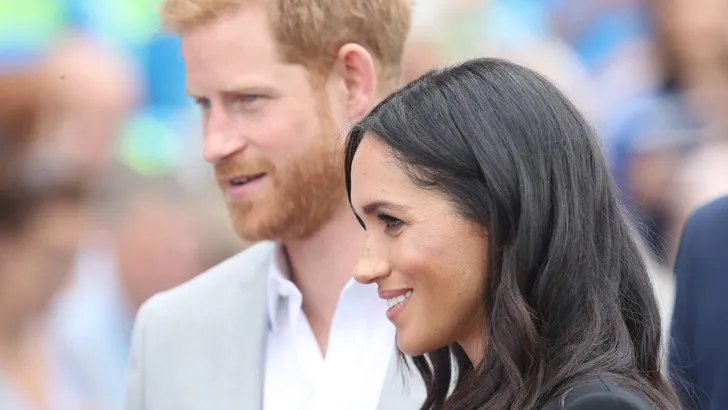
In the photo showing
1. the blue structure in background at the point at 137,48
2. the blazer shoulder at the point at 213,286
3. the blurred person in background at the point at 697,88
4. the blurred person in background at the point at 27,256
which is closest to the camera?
the blazer shoulder at the point at 213,286

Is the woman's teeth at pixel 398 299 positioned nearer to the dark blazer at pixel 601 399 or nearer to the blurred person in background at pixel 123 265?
the dark blazer at pixel 601 399

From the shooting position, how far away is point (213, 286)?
2961 millimetres

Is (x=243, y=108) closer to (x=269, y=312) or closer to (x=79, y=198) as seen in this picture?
(x=269, y=312)

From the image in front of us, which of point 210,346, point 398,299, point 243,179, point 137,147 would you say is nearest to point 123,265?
point 137,147

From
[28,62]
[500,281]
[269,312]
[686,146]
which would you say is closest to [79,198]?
[28,62]

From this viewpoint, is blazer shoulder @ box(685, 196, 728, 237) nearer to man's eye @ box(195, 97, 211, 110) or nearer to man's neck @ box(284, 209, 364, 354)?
man's neck @ box(284, 209, 364, 354)

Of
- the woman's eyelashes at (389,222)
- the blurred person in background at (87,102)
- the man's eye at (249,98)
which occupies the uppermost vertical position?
the blurred person in background at (87,102)

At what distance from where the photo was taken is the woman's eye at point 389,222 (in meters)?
2.06

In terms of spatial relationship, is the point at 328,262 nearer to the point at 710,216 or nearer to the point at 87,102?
the point at 710,216

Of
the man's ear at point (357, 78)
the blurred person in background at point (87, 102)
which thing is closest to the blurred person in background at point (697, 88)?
the man's ear at point (357, 78)

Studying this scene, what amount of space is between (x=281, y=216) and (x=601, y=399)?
1.16 m

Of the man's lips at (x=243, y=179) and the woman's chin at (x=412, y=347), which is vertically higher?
the man's lips at (x=243, y=179)

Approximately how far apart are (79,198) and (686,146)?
7.83 feet

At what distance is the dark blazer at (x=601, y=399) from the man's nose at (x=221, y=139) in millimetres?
1190
